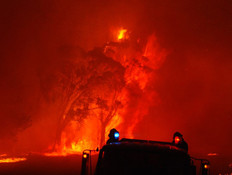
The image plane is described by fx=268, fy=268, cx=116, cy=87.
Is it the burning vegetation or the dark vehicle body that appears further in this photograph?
the burning vegetation

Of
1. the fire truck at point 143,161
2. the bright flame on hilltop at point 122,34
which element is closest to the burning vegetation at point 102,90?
the bright flame on hilltop at point 122,34

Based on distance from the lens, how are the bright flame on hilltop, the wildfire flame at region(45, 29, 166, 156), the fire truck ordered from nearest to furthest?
the fire truck, the wildfire flame at region(45, 29, 166, 156), the bright flame on hilltop

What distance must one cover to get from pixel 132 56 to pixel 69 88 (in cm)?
1013

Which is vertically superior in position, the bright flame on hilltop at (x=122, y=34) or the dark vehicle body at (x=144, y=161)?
the bright flame on hilltop at (x=122, y=34)

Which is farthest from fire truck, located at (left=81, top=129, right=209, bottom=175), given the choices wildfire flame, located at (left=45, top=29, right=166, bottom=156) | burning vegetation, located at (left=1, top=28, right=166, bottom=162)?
wildfire flame, located at (left=45, top=29, right=166, bottom=156)

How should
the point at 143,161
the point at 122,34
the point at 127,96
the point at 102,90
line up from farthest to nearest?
1. the point at 122,34
2. the point at 127,96
3. the point at 102,90
4. the point at 143,161

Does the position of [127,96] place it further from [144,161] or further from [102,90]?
[144,161]

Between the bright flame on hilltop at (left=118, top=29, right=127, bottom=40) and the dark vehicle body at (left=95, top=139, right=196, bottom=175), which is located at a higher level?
the bright flame on hilltop at (left=118, top=29, right=127, bottom=40)

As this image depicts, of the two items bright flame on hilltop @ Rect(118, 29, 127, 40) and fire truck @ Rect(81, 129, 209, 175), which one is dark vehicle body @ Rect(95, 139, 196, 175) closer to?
fire truck @ Rect(81, 129, 209, 175)

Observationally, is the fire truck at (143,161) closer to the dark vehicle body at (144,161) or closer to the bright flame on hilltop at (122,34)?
the dark vehicle body at (144,161)

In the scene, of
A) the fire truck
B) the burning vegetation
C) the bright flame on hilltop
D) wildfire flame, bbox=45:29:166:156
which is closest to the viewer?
the fire truck

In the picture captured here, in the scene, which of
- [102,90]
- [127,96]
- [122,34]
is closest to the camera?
[102,90]

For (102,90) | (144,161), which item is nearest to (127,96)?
(102,90)

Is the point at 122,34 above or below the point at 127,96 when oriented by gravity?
above
